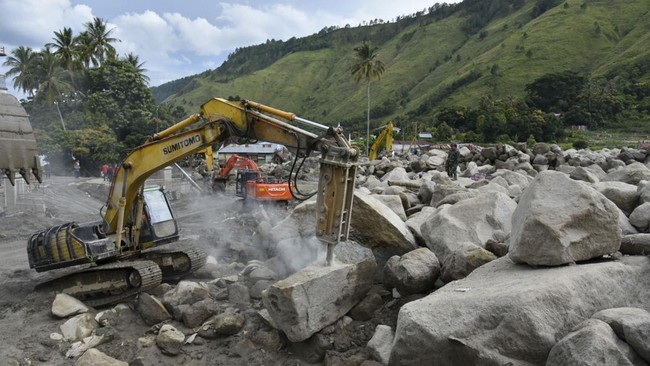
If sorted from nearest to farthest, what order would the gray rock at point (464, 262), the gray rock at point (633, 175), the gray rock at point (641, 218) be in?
1. the gray rock at point (464, 262)
2. the gray rock at point (641, 218)
3. the gray rock at point (633, 175)

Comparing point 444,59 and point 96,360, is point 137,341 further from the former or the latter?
point 444,59

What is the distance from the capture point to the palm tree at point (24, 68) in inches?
1895

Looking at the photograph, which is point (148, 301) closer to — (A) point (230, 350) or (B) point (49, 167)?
(A) point (230, 350)

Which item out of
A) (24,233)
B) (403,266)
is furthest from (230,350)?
(24,233)

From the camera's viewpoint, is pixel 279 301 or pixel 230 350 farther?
pixel 230 350

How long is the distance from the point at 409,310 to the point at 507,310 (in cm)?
95

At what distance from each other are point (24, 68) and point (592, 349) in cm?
5721

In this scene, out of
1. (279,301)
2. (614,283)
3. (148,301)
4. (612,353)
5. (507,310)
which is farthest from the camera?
(148,301)

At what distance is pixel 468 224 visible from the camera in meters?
7.42

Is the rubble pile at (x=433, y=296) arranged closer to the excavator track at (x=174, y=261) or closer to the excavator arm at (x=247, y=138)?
the excavator track at (x=174, y=261)

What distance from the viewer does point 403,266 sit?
6375 mm

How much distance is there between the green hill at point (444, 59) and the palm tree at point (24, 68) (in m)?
51.3

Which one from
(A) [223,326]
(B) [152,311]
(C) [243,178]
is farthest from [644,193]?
(C) [243,178]

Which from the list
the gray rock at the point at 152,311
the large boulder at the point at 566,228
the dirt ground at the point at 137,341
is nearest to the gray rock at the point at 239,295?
the dirt ground at the point at 137,341
